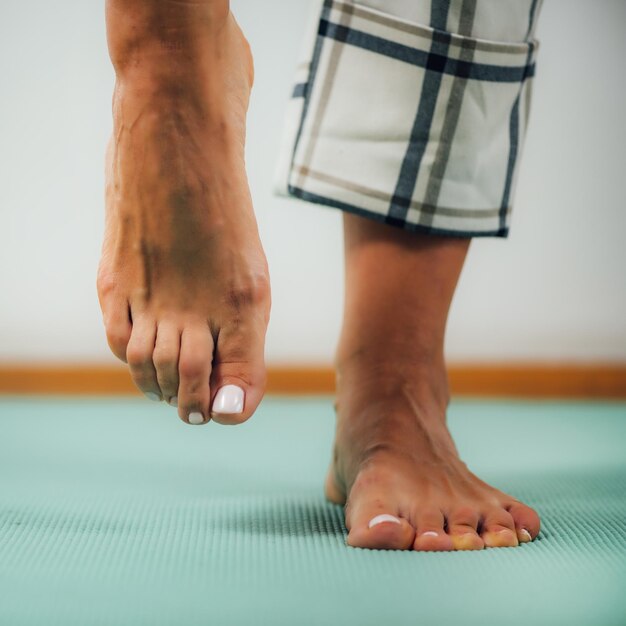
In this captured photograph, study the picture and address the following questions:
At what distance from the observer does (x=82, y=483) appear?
913mm

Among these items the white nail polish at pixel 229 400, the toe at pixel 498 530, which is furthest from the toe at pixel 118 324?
the toe at pixel 498 530

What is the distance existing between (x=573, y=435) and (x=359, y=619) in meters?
0.95

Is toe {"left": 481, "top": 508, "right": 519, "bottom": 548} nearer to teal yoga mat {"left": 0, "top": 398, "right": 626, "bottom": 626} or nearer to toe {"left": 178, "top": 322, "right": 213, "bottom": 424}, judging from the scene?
teal yoga mat {"left": 0, "top": 398, "right": 626, "bottom": 626}

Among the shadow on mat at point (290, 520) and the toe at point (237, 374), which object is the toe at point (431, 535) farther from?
the toe at point (237, 374)

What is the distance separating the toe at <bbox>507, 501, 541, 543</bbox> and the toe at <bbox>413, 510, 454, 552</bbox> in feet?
0.20

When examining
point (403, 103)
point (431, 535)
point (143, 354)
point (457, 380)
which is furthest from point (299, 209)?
point (431, 535)

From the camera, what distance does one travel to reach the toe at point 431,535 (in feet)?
2.14

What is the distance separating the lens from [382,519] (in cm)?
66

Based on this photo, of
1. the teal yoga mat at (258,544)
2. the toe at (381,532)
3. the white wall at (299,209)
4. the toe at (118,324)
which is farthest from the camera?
the white wall at (299,209)

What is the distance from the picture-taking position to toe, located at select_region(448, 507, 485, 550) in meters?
0.66

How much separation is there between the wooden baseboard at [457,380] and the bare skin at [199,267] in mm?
1058

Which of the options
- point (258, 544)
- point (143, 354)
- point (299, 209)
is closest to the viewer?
point (258, 544)

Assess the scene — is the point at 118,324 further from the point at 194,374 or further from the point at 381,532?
the point at 381,532

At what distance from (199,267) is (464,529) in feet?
1.01
